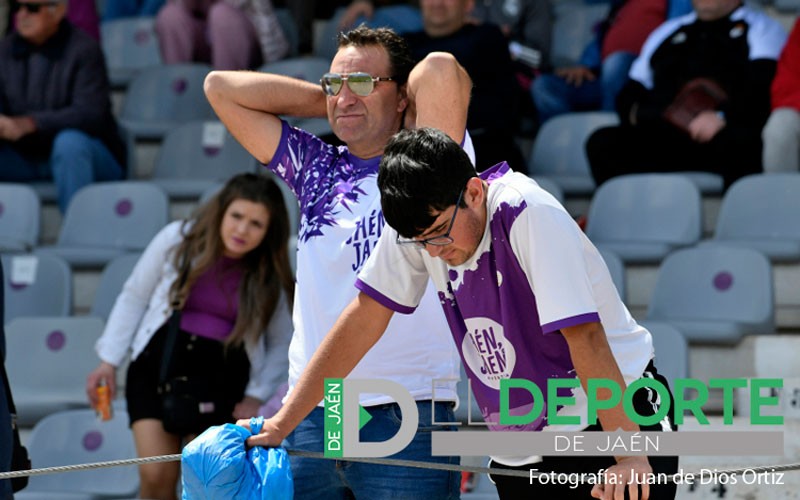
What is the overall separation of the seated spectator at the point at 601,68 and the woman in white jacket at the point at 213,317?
2.31 m

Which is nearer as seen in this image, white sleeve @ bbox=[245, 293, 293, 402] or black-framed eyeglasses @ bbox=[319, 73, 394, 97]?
black-framed eyeglasses @ bbox=[319, 73, 394, 97]

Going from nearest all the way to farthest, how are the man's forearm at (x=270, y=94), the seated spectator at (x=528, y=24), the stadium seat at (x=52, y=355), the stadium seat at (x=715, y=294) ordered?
the man's forearm at (x=270, y=94) → the stadium seat at (x=715, y=294) → the stadium seat at (x=52, y=355) → the seated spectator at (x=528, y=24)

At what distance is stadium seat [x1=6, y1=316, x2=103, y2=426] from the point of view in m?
5.12

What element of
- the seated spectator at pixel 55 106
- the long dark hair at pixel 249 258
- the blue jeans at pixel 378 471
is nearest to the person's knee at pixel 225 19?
the seated spectator at pixel 55 106

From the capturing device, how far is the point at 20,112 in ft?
20.6

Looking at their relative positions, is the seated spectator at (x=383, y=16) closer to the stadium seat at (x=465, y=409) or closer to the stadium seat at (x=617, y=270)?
the stadium seat at (x=617, y=270)

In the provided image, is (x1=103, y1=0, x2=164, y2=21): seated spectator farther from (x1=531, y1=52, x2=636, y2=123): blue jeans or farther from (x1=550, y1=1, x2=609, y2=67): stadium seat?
(x1=531, y1=52, x2=636, y2=123): blue jeans

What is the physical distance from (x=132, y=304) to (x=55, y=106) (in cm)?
221

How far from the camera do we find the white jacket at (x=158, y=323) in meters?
4.24

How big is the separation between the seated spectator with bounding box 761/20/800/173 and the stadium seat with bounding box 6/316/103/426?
2657 mm

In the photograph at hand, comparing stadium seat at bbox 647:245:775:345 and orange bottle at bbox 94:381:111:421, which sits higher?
stadium seat at bbox 647:245:775:345

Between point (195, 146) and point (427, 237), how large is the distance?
4.09 metres

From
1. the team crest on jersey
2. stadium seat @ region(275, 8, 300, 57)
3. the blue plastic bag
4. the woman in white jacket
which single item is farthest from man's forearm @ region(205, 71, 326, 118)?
stadium seat @ region(275, 8, 300, 57)

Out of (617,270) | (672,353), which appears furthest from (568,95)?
(672,353)
